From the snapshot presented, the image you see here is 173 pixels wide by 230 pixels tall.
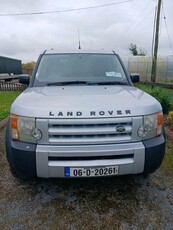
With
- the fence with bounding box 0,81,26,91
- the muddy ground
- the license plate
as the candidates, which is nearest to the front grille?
the license plate

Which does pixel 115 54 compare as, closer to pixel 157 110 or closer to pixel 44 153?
pixel 157 110

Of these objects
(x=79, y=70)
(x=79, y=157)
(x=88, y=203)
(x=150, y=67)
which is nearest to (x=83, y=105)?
(x=79, y=157)

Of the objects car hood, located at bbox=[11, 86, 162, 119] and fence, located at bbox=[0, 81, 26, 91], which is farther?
fence, located at bbox=[0, 81, 26, 91]

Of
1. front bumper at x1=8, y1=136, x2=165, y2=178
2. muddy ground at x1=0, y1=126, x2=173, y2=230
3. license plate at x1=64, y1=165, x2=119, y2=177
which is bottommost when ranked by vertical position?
muddy ground at x1=0, y1=126, x2=173, y2=230

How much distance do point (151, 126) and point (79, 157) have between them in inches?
34.2

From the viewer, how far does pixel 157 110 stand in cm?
253

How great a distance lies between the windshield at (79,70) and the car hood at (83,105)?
0.70 meters

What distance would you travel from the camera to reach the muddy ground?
2.29m

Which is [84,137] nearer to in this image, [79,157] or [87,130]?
[87,130]

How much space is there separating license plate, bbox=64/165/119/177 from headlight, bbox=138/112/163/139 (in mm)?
476

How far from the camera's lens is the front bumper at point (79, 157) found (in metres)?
2.32

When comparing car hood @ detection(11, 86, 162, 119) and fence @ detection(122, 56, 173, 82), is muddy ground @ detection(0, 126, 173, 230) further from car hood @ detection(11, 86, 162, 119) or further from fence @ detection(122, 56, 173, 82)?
fence @ detection(122, 56, 173, 82)

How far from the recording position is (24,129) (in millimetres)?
2398

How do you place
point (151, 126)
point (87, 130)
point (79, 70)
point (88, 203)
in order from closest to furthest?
1. point (87, 130)
2. point (151, 126)
3. point (88, 203)
4. point (79, 70)
